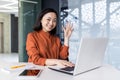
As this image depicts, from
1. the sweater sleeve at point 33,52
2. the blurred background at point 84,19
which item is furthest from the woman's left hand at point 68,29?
the blurred background at point 84,19

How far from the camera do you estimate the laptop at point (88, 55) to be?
125 centimetres

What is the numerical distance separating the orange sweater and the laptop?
47 centimetres

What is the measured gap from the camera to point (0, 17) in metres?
12.2

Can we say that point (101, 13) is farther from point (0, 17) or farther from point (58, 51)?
point (0, 17)

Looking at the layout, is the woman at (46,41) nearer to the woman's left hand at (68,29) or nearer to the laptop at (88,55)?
the woman's left hand at (68,29)

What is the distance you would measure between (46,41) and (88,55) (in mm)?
789

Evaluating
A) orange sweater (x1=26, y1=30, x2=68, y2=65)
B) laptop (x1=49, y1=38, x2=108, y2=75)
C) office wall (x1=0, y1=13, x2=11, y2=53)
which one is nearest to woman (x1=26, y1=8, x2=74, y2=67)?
orange sweater (x1=26, y1=30, x2=68, y2=65)

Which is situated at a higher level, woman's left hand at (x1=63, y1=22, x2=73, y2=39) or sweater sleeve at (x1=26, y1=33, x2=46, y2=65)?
woman's left hand at (x1=63, y1=22, x2=73, y2=39)

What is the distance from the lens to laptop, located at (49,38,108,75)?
49.2 inches

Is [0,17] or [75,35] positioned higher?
[0,17]

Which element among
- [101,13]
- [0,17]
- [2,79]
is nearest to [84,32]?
[101,13]

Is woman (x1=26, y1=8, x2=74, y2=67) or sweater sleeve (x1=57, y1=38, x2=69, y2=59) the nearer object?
woman (x1=26, y1=8, x2=74, y2=67)

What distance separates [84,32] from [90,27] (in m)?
0.19

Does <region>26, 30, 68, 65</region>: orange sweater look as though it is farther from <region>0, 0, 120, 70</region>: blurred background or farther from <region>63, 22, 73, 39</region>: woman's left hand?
<region>0, 0, 120, 70</region>: blurred background
